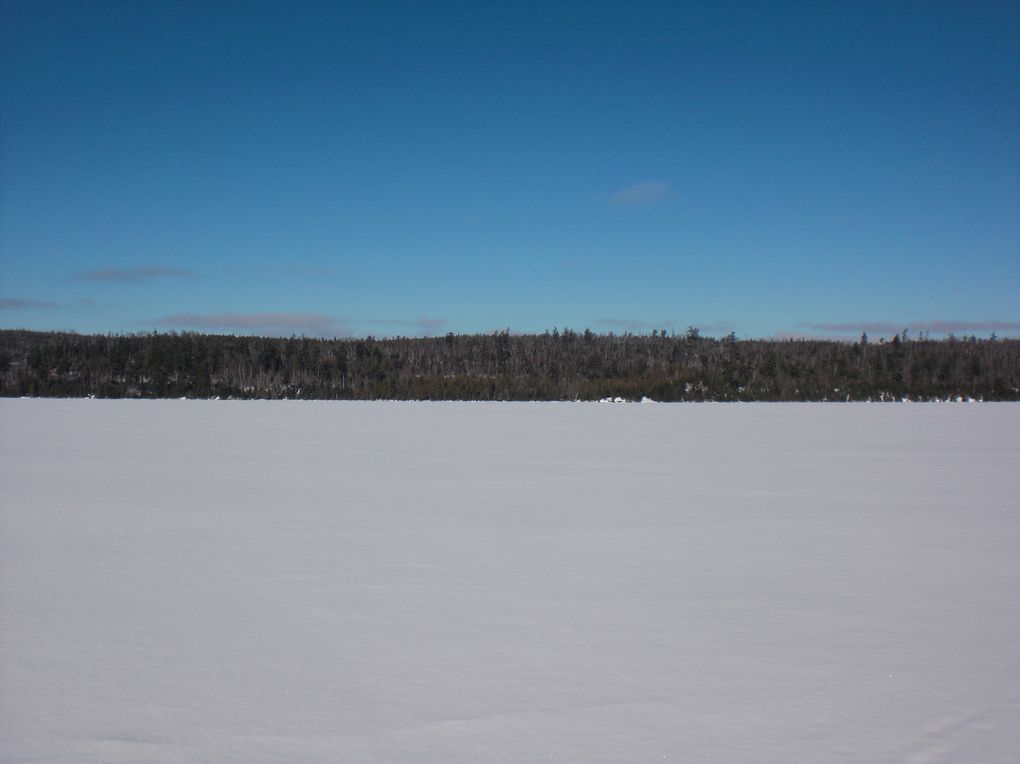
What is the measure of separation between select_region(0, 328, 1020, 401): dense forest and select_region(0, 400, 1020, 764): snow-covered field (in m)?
11.6

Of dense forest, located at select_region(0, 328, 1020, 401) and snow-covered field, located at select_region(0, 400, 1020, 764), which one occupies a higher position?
dense forest, located at select_region(0, 328, 1020, 401)

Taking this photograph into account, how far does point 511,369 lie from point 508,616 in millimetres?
17659

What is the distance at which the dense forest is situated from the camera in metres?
17.2

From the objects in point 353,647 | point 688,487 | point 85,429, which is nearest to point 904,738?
point 353,647

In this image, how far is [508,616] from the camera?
2.51 meters

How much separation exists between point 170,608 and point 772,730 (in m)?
1.77

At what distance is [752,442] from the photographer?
7848 mm

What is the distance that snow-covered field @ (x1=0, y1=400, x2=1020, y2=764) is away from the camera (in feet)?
5.81

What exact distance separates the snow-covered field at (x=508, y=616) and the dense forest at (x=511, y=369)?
38.2 ft

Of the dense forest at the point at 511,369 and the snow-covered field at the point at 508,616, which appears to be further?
the dense forest at the point at 511,369

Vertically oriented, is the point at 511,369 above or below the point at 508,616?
above

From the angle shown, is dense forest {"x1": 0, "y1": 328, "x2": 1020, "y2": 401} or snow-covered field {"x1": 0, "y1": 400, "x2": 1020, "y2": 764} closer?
snow-covered field {"x1": 0, "y1": 400, "x2": 1020, "y2": 764}

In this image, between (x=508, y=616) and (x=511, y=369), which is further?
(x=511, y=369)

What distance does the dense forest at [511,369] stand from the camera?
17156 millimetres
